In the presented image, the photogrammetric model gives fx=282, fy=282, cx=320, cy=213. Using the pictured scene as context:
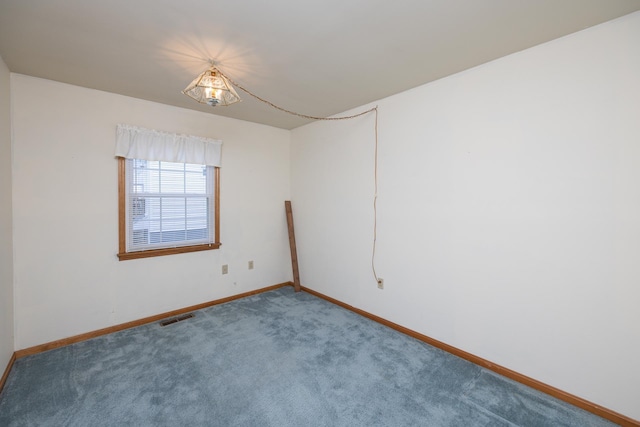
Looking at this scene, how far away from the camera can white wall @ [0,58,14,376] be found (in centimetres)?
208

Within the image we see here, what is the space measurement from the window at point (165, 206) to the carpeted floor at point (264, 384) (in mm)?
908

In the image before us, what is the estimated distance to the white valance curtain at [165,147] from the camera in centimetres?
282

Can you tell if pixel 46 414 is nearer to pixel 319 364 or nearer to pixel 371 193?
pixel 319 364

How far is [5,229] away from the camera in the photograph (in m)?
2.16

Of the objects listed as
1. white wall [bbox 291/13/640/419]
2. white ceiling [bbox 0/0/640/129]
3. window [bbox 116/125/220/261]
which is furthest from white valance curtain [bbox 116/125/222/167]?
white wall [bbox 291/13/640/419]

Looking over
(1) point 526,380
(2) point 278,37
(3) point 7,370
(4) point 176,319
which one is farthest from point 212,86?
(1) point 526,380

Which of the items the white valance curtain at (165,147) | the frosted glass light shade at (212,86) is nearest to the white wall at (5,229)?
the white valance curtain at (165,147)

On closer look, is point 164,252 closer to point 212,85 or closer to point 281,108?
point 212,85

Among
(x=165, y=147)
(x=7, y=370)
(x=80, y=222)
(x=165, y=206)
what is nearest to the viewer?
(x=7, y=370)

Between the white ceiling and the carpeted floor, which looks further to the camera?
the carpeted floor

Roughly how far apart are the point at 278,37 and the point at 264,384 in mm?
2409

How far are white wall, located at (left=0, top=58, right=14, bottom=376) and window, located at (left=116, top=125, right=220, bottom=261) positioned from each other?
75cm

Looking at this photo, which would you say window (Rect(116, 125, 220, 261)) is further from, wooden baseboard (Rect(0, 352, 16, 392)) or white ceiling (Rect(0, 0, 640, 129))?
wooden baseboard (Rect(0, 352, 16, 392))

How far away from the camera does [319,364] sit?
7.55 feet
